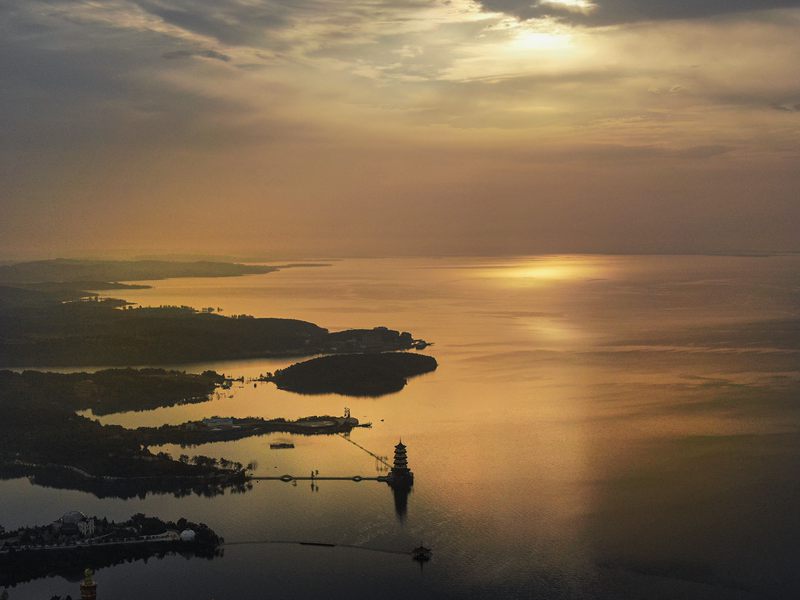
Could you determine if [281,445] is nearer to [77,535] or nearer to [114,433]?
[114,433]

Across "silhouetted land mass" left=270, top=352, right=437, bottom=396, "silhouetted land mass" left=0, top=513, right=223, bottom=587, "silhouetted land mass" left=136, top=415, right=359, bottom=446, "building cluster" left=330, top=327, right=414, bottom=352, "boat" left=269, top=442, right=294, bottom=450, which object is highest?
"building cluster" left=330, top=327, right=414, bottom=352

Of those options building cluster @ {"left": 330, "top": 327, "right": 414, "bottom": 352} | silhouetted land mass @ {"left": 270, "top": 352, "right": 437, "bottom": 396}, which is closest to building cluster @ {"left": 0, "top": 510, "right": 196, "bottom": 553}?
silhouetted land mass @ {"left": 270, "top": 352, "right": 437, "bottom": 396}

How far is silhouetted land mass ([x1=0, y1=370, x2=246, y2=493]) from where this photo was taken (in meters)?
29.4

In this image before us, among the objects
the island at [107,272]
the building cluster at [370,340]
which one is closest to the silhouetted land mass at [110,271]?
the island at [107,272]

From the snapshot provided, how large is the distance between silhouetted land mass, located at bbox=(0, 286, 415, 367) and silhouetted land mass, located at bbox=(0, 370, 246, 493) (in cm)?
1343

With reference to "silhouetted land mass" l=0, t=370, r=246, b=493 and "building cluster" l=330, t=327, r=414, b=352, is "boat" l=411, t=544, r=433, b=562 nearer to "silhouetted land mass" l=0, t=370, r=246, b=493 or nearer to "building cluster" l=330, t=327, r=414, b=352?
"silhouetted land mass" l=0, t=370, r=246, b=493

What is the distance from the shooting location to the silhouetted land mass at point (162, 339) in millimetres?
56250

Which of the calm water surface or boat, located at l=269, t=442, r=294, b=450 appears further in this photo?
boat, located at l=269, t=442, r=294, b=450

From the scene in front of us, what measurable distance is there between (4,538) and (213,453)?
9732 mm

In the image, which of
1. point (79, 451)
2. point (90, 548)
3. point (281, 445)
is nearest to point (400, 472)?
point (281, 445)

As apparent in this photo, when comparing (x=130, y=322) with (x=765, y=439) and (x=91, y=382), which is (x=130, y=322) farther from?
(x=765, y=439)

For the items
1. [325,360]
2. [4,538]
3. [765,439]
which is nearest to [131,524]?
[4,538]

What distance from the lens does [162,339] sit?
59219 mm

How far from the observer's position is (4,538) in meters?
23.7
